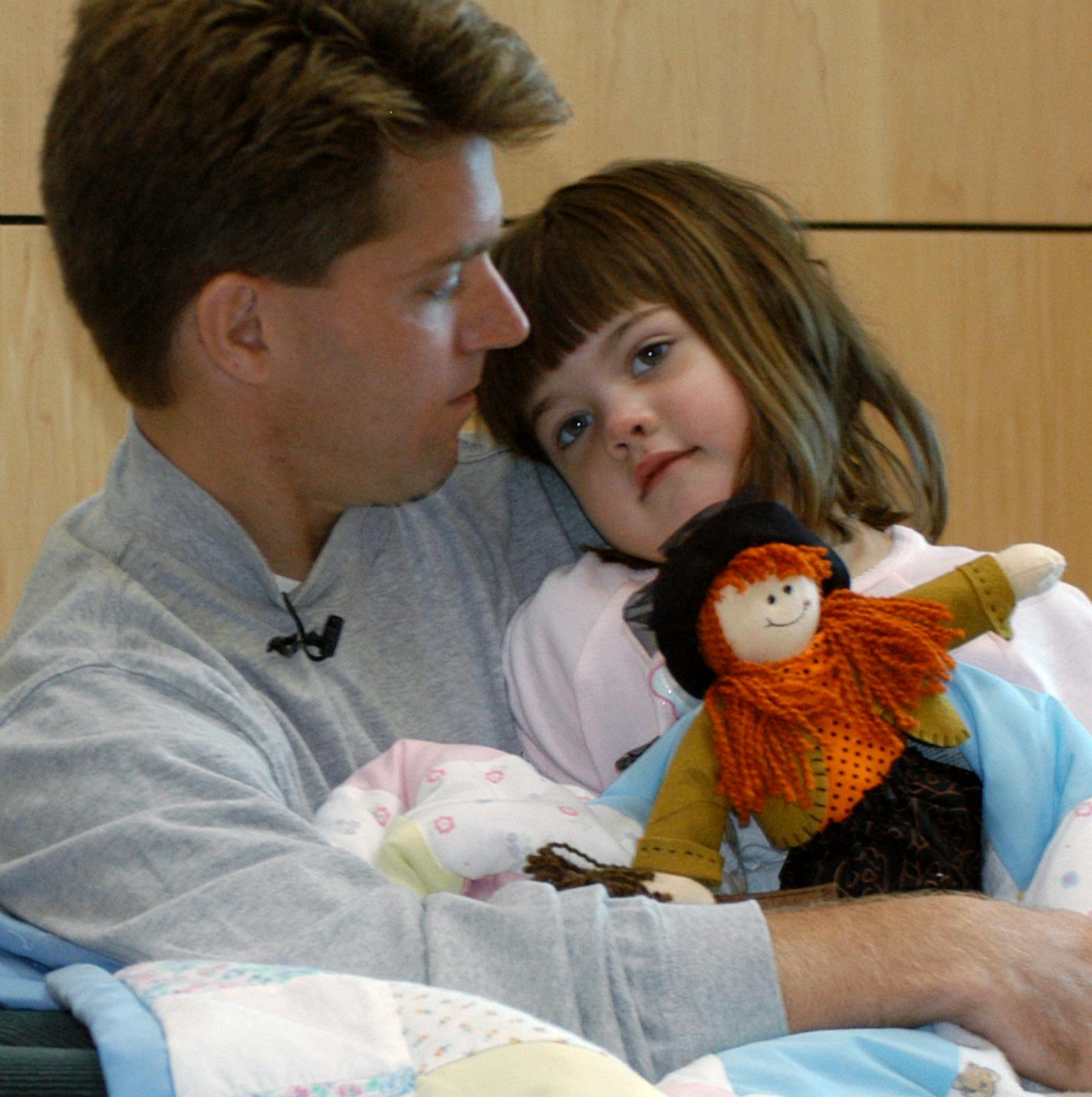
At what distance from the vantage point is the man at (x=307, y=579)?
3.45 ft

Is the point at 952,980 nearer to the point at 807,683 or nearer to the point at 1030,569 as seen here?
the point at 807,683

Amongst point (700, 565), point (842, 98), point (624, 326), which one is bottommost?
point (700, 565)

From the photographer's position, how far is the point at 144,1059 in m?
0.83

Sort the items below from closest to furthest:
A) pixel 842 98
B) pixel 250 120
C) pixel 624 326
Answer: pixel 250 120, pixel 624 326, pixel 842 98

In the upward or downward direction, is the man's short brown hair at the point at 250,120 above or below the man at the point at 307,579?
above

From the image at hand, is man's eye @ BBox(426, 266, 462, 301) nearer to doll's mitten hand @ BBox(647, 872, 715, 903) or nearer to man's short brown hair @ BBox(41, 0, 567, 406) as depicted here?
man's short brown hair @ BBox(41, 0, 567, 406)

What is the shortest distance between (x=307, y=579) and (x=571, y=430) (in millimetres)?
342

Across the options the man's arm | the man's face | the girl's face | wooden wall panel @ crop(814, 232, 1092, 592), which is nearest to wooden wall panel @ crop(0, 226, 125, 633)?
the man's face

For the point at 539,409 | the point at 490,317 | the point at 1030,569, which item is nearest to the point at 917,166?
the point at 539,409

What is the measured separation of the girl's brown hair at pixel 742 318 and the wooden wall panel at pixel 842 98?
0.46 metres

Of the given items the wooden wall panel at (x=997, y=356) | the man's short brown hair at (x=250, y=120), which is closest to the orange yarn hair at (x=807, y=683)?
the man's short brown hair at (x=250, y=120)

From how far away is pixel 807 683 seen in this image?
1169mm

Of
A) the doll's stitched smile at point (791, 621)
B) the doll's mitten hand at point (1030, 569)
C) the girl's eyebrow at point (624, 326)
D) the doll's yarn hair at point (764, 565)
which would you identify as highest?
the girl's eyebrow at point (624, 326)

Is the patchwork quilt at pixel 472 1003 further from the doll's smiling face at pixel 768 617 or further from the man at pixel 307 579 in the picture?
the doll's smiling face at pixel 768 617
